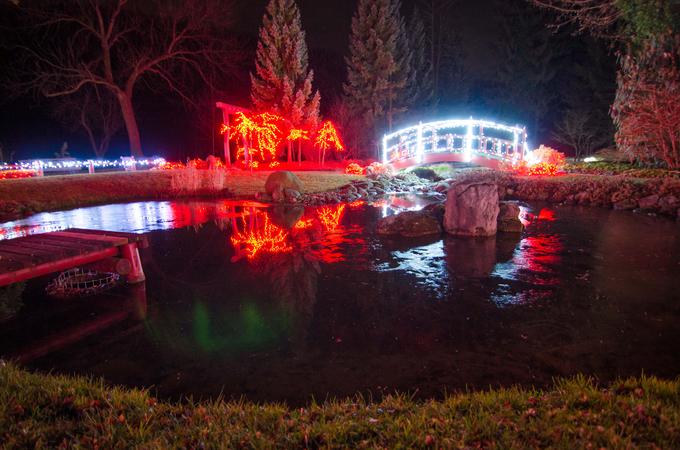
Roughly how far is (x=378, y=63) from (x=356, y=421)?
25.7m

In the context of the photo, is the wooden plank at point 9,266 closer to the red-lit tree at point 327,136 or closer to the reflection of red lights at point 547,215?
the reflection of red lights at point 547,215

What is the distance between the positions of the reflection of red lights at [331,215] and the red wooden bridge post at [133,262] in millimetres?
4548

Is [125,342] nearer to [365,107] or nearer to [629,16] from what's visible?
[629,16]

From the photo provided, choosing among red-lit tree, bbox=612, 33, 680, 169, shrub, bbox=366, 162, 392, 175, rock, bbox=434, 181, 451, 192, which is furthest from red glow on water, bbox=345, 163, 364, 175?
red-lit tree, bbox=612, 33, 680, 169

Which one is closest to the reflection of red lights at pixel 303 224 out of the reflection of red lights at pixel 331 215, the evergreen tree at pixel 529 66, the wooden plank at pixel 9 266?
the reflection of red lights at pixel 331 215

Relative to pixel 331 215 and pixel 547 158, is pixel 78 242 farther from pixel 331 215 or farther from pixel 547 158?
pixel 547 158

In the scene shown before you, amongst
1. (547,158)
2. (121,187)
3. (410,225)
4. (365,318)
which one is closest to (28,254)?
(365,318)

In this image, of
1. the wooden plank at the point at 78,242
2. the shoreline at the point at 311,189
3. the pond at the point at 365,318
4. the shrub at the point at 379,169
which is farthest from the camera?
the shrub at the point at 379,169

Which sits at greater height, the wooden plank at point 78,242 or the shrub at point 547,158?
the shrub at point 547,158

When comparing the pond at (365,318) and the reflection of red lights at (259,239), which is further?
the reflection of red lights at (259,239)

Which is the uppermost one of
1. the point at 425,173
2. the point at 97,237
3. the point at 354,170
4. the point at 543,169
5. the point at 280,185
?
the point at 354,170

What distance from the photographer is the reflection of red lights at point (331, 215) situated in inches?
417

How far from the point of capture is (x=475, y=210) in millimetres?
9148

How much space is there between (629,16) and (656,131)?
914cm
